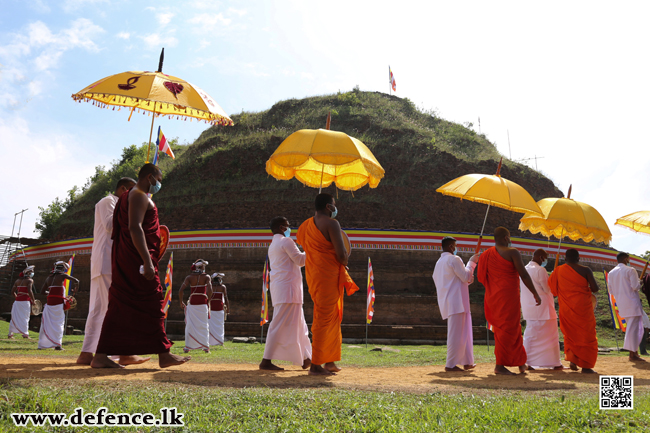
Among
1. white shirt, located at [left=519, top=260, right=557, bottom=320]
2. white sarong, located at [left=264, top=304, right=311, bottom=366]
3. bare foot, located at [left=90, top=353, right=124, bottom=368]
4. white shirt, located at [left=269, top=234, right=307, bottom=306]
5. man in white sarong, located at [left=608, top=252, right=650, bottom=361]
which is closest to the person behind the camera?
bare foot, located at [left=90, top=353, right=124, bottom=368]

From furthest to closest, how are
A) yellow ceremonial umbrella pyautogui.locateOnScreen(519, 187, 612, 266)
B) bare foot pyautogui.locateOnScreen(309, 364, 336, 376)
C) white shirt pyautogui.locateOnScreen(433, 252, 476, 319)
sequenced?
1. yellow ceremonial umbrella pyautogui.locateOnScreen(519, 187, 612, 266)
2. white shirt pyautogui.locateOnScreen(433, 252, 476, 319)
3. bare foot pyautogui.locateOnScreen(309, 364, 336, 376)

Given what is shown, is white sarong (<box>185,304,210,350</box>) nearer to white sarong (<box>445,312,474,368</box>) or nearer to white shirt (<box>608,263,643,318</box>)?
white sarong (<box>445,312,474,368</box>)

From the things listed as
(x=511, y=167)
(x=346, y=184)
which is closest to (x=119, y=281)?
(x=346, y=184)

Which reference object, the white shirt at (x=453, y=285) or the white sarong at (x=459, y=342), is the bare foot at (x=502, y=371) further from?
the white shirt at (x=453, y=285)

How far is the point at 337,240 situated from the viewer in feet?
18.2

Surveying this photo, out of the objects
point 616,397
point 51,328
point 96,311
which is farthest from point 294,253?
point 51,328

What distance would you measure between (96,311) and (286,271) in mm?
2148

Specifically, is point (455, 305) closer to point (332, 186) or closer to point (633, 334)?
point (633, 334)

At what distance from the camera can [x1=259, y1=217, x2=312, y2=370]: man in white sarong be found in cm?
585

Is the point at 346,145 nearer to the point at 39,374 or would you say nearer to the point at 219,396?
the point at 219,396

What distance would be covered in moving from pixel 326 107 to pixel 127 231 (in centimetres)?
2420

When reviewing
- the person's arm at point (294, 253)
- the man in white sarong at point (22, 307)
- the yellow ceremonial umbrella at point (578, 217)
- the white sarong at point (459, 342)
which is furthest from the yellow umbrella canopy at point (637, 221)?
the man in white sarong at point (22, 307)

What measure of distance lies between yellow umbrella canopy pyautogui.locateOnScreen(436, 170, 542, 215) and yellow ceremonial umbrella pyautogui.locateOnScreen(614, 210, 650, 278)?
344 cm

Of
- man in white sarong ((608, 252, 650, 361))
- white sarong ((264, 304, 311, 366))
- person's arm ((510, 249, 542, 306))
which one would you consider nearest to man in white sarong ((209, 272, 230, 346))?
white sarong ((264, 304, 311, 366))
